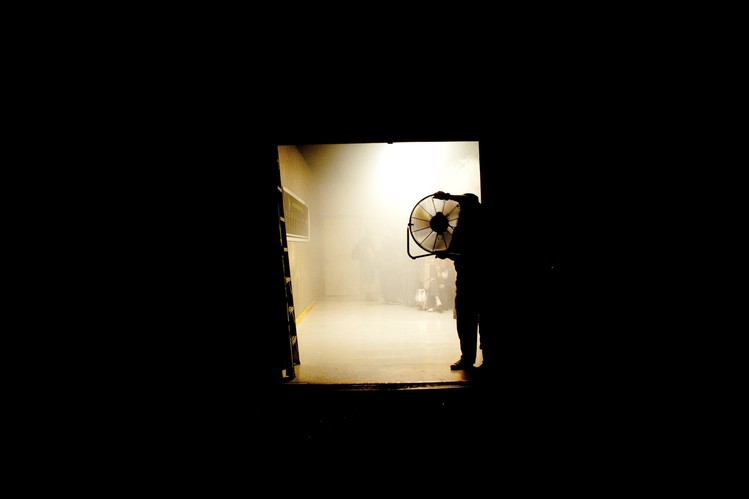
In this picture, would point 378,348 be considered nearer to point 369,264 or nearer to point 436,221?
point 436,221

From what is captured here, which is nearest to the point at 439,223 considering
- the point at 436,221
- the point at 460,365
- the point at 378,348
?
the point at 436,221

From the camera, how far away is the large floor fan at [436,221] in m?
2.68

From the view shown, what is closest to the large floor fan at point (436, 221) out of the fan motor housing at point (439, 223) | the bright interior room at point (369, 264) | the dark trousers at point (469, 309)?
the fan motor housing at point (439, 223)

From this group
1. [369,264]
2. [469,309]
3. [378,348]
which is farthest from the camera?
[369,264]

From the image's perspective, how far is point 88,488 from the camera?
65.6 inches

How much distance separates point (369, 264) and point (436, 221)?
182 inches

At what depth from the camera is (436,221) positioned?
2684mm

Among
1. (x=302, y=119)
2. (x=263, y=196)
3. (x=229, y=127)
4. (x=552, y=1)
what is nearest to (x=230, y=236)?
(x=263, y=196)

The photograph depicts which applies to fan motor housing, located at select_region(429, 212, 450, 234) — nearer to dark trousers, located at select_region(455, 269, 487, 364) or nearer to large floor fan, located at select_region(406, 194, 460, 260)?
large floor fan, located at select_region(406, 194, 460, 260)

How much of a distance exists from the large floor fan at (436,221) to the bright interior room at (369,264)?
655mm

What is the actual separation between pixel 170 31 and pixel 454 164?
18.5 feet

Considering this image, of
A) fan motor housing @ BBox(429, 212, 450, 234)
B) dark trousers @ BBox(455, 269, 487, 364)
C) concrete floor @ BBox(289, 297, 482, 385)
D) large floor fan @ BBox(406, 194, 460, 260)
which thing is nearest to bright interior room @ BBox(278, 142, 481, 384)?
concrete floor @ BBox(289, 297, 482, 385)

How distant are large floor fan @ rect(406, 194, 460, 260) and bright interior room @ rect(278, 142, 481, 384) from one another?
655 mm

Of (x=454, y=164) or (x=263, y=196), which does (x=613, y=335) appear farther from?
(x=454, y=164)
